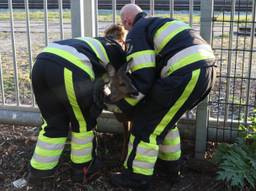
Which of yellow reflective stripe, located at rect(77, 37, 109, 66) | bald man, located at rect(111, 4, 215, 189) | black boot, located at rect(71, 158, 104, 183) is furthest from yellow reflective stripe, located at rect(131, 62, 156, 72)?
black boot, located at rect(71, 158, 104, 183)

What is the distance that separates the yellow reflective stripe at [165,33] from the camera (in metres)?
3.70

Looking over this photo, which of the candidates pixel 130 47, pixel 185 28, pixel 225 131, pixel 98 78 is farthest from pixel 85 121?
pixel 225 131

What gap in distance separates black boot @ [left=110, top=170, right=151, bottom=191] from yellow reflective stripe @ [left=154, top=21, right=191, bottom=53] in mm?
1155

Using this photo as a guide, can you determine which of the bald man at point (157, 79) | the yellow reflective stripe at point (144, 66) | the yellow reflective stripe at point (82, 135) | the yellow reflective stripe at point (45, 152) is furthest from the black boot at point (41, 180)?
the yellow reflective stripe at point (144, 66)

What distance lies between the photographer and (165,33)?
3697 mm

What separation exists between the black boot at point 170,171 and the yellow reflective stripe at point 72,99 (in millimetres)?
908

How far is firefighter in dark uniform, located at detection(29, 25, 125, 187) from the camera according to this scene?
146 inches

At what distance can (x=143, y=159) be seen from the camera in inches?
151

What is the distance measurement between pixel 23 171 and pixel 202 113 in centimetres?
192

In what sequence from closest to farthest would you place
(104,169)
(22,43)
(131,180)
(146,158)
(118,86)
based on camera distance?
(118,86) → (146,158) → (131,180) → (104,169) → (22,43)

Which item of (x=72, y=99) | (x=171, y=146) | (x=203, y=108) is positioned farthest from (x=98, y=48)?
(x=203, y=108)

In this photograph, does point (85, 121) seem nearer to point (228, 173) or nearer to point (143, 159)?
point (143, 159)

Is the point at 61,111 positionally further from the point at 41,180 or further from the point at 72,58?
the point at 41,180

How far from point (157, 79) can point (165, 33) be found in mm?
403
